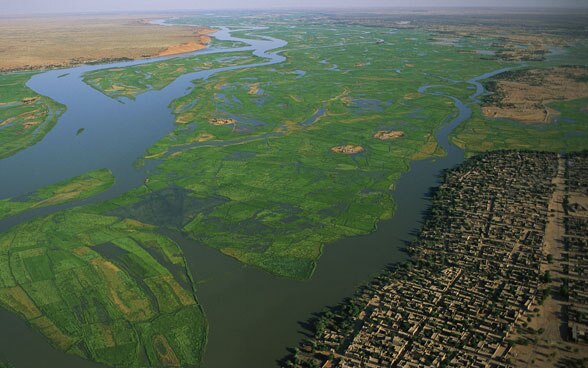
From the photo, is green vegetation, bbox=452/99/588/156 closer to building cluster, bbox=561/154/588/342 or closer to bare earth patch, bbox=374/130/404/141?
bare earth patch, bbox=374/130/404/141

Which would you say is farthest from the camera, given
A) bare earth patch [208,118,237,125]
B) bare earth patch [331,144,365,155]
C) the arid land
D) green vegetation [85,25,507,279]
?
the arid land

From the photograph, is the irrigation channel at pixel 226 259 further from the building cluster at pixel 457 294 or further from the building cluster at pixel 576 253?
the building cluster at pixel 576 253

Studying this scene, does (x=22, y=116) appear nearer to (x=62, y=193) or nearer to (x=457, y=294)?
(x=62, y=193)

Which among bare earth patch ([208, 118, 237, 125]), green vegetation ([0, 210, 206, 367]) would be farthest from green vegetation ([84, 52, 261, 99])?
green vegetation ([0, 210, 206, 367])

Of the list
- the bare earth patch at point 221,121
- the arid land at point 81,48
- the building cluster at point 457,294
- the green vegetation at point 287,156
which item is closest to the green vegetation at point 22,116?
the green vegetation at point 287,156

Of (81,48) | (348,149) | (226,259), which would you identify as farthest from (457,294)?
(81,48)
